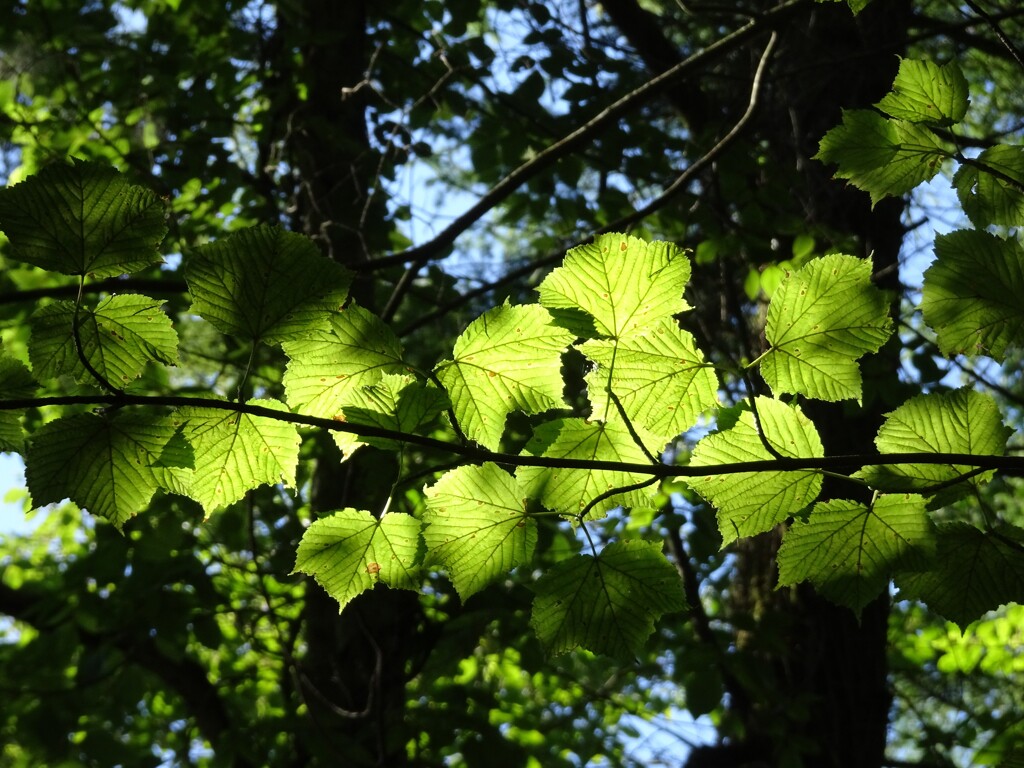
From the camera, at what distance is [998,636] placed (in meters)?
4.21

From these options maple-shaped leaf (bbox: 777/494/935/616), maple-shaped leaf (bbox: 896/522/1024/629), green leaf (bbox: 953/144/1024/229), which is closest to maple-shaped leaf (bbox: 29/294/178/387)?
maple-shaped leaf (bbox: 777/494/935/616)

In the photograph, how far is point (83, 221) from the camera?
2.15 feet

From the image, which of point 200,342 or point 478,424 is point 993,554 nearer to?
point 478,424

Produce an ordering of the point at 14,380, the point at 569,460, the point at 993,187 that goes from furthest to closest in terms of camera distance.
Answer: the point at 993,187 → the point at 14,380 → the point at 569,460

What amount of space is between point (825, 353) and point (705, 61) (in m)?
1.03

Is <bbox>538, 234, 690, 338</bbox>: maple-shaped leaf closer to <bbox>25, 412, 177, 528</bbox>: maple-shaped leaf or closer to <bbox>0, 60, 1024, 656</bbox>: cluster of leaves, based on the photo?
<bbox>0, 60, 1024, 656</bbox>: cluster of leaves

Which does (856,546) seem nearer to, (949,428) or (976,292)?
(949,428)

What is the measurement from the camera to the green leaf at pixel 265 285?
68 cm

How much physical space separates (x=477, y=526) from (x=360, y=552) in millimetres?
115

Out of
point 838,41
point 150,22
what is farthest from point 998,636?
point 150,22

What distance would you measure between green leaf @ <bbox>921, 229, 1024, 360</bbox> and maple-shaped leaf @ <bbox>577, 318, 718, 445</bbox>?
22 cm

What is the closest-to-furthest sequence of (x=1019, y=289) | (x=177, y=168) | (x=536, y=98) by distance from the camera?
(x=1019, y=289), (x=536, y=98), (x=177, y=168)

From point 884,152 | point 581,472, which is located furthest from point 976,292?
point 581,472

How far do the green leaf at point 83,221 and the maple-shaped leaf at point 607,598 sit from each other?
0.44m
